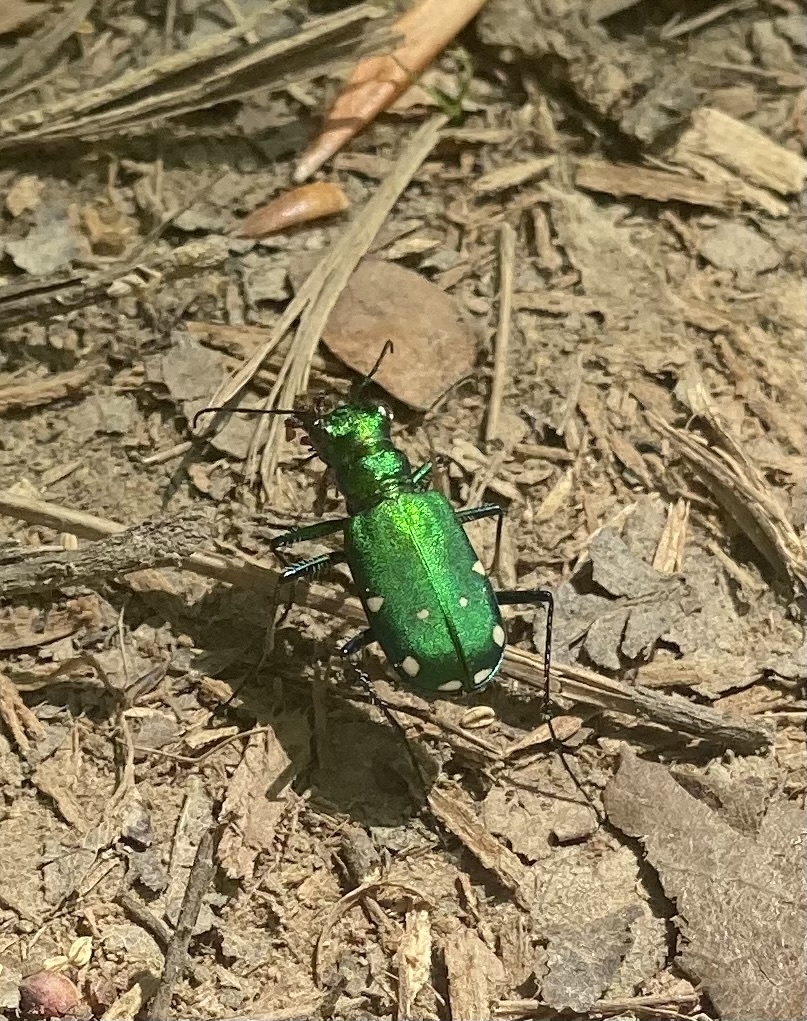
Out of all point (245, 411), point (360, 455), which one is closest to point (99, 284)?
point (245, 411)

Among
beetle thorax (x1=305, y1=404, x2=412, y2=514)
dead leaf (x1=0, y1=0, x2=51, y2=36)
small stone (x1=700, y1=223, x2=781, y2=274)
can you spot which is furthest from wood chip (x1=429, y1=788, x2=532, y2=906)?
dead leaf (x1=0, y1=0, x2=51, y2=36)

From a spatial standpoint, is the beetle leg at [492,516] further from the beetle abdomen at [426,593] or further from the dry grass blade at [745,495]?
the dry grass blade at [745,495]

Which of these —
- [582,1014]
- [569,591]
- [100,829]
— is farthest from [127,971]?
[569,591]

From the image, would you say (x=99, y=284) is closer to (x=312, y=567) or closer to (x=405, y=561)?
(x=312, y=567)

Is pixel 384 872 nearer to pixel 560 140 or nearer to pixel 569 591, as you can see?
pixel 569 591

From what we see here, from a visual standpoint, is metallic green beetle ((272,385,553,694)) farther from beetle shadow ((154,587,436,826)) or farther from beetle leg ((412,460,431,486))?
beetle shadow ((154,587,436,826))
